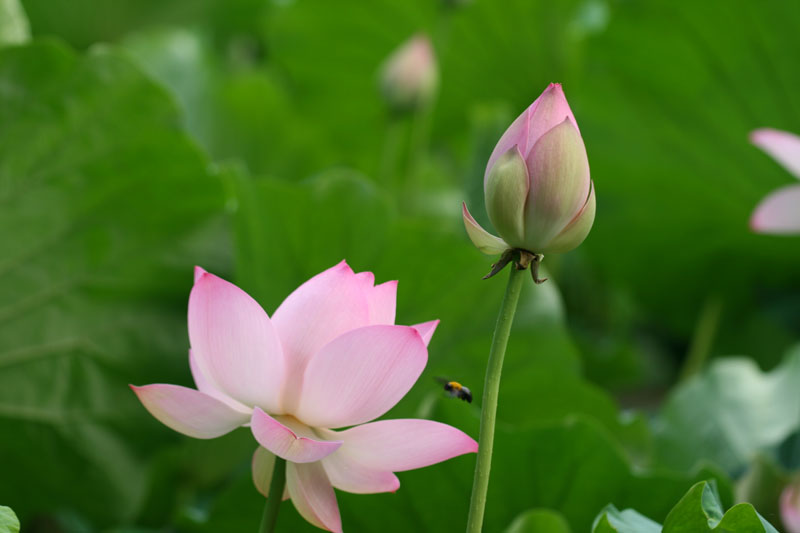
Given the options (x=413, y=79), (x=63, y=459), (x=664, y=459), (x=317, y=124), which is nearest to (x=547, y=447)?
(x=664, y=459)

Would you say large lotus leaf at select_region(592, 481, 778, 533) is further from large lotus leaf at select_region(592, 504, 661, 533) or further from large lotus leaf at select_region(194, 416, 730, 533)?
large lotus leaf at select_region(194, 416, 730, 533)

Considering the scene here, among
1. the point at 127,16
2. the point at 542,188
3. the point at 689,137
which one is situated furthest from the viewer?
the point at 127,16

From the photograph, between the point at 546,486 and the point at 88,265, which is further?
the point at 88,265

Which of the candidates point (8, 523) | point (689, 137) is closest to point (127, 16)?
point (689, 137)

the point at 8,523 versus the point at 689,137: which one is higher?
the point at 689,137

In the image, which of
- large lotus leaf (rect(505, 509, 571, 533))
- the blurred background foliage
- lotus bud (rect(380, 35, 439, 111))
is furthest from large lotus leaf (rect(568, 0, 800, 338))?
large lotus leaf (rect(505, 509, 571, 533))

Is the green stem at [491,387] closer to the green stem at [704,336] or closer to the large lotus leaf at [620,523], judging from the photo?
the large lotus leaf at [620,523]

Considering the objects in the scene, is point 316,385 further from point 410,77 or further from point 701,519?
point 410,77

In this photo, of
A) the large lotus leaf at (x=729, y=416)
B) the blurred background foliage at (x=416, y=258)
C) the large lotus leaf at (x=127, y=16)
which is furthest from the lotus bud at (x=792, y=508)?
the large lotus leaf at (x=127, y=16)
